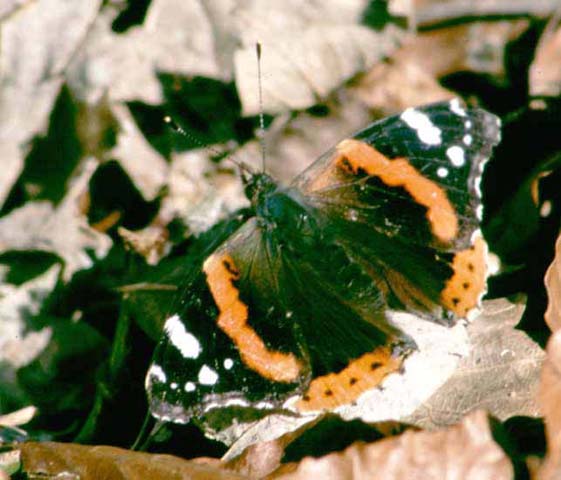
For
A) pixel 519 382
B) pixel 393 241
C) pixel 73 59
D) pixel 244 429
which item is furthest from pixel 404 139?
pixel 73 59

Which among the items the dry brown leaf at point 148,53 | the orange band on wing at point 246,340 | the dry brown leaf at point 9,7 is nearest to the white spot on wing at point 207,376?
the orange band on wing at point 246,340

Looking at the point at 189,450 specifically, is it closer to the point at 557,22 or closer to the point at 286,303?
the point at 286,303

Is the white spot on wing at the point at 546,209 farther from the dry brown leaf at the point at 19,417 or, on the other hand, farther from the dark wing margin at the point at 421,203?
the dry brown leaf at the point at 19,417

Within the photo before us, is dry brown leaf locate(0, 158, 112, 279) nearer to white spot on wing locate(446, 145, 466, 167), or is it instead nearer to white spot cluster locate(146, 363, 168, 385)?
white spot cluster locate(146, 363, 168, 385)

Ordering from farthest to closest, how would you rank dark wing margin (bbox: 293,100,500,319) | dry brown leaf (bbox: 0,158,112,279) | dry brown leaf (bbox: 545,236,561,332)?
dry brown leaf (bbox: 0,158,112,279) < dark wing margin (bbox: 293,100,500,319) < dry brown leaf (bbox: 545,236,561,332)

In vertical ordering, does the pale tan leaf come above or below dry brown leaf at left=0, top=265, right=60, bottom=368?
above

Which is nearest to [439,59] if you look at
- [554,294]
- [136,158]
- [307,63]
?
[307,63]

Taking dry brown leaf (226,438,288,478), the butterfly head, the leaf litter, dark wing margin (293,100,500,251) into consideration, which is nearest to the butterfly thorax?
the butterfly head
